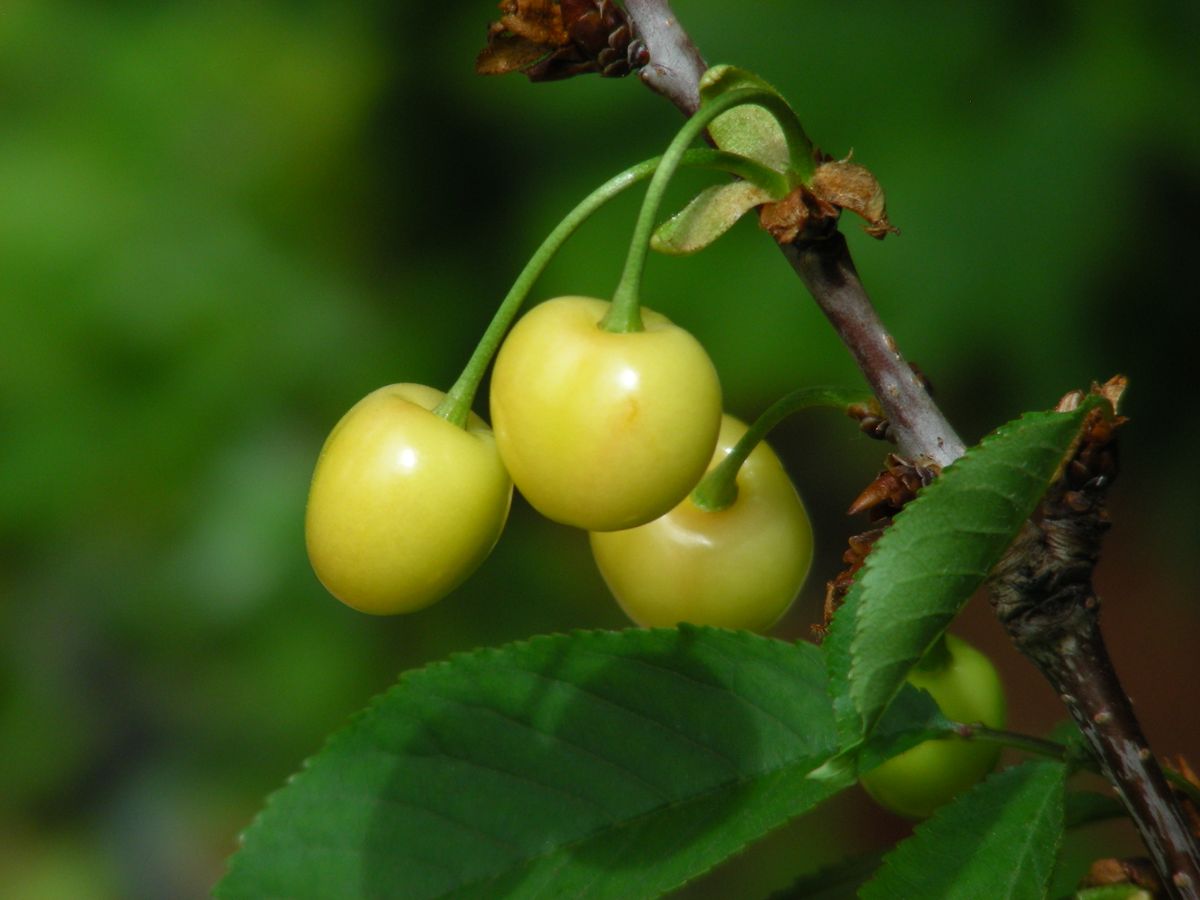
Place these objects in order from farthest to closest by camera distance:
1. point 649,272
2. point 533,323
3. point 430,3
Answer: point 430,3 < point 649,272 < point 533,323

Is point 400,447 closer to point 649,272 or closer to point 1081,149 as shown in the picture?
point 649,272

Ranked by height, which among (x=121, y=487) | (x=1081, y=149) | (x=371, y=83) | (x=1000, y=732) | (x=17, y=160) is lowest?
(x=1081, y=149)

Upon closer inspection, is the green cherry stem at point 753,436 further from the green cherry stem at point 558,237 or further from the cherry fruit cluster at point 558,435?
the green cherry stem at point 558,237

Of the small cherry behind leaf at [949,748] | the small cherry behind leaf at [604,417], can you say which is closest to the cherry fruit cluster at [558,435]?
the small cherry behind leaf at [604,417]

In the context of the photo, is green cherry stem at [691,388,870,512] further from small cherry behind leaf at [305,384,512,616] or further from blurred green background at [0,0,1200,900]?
blurred green background at [0,0,1200,900]

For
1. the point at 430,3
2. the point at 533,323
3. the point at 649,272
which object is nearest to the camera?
the point at 533,323

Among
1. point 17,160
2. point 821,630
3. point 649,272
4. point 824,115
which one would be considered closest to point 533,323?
point 821,630

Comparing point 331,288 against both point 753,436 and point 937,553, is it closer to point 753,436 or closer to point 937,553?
point 753,436
